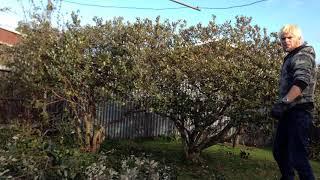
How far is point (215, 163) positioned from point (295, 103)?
477cm

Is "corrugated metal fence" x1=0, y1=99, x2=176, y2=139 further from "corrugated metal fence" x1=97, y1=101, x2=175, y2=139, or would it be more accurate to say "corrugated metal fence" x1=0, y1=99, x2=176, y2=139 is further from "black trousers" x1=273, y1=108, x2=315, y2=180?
"black trousers" x1=273, y1=108, x2=315, y2=180

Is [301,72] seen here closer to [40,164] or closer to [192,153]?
[40,164]

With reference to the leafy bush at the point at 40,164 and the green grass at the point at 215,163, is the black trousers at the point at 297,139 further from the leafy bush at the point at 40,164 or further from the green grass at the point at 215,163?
the green grass at the point at 215,163

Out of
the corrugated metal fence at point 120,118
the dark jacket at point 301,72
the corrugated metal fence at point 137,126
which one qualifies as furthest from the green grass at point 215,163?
the dark jacket at point 301,72

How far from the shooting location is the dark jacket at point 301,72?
20.1 ft

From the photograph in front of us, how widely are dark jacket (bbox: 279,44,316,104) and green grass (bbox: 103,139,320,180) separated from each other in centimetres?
313

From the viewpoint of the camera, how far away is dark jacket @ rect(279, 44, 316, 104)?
614 centimetres

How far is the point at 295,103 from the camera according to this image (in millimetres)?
6238

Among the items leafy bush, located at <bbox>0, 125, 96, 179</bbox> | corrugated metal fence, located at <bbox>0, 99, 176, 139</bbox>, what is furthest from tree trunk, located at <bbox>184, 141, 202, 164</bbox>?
leafy bush, located at <bbox>0, 125, 96, 179</bbox>

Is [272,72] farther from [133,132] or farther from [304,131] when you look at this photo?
[133,132]

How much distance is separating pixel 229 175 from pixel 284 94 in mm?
3638

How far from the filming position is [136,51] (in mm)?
9617

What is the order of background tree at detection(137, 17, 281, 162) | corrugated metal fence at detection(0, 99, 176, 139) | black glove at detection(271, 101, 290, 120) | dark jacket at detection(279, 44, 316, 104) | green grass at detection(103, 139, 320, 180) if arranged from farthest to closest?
1. corrugated metal fence at detection(0, 99, 176, 139)
2. green grass at detection(103, 139, 320, 180)
3. background tree at detection(137, 17, 281, 162)
4. black glove at detection(271, 101, 290, 120)
5. dark jacket at detection(279, 44, 316, 104)

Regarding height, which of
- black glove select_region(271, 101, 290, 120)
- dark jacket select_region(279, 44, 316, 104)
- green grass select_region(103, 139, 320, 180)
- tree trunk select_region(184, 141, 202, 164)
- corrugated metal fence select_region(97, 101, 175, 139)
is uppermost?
dark jacket select_region(279, 44, 316, 104)
